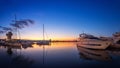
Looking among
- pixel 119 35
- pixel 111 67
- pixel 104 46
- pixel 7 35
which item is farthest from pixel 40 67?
pixel 7 35

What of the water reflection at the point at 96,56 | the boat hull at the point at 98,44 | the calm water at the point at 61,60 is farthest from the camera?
the boat hull at the point at 98,44

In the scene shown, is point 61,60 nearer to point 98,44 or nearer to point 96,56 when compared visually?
point 96,56

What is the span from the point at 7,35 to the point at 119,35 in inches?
2372

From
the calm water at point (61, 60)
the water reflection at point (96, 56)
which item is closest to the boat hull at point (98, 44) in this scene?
the water reflection at point (96, 56)

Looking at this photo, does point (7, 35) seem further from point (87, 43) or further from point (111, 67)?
point (111, 67)

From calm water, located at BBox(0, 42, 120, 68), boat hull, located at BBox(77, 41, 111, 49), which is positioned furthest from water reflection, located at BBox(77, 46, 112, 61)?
boat hull, located at BBox(77, 41, 111, 49)

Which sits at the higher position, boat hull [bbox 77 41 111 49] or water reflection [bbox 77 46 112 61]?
boat hull [bbox 77 41 111 49]

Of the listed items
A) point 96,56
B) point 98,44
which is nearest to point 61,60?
point 96,56

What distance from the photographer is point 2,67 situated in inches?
518

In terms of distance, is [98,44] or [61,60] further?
[98,44]

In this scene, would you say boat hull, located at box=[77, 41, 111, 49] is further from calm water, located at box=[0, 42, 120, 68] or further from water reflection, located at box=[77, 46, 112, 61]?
calm water, located at box=[0, 42, 120, 68]

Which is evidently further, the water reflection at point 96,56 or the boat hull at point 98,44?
the boat hull at point 98,44

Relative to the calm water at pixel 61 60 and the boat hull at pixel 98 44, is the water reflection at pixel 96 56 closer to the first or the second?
the calm water at pixel 61 60

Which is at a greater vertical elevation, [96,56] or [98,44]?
[98,44]
